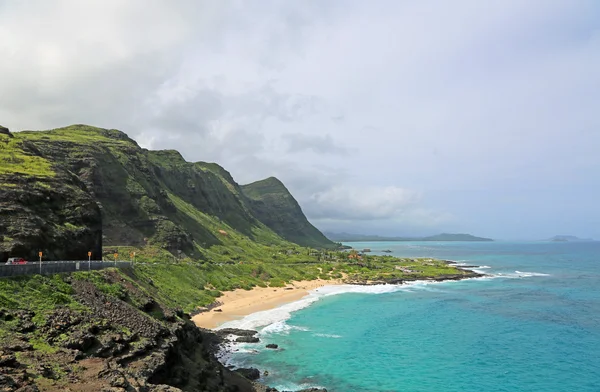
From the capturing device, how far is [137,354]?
28281 mm

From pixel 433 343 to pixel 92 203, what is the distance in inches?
2117

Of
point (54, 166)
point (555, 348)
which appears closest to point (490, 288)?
point (555, 348)

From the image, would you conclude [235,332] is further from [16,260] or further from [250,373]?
[16,260]

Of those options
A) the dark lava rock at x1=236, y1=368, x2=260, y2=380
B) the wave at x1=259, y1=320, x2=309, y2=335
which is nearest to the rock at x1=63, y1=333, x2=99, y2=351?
the dark lava rock at x1=236, y1=368, x2=260, y2=380

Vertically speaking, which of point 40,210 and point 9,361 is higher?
point 40,210

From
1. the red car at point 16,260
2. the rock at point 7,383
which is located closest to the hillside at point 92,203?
the red car at point 16,260

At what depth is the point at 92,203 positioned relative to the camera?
177 feet

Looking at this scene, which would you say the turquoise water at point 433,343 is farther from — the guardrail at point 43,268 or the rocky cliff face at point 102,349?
the guardrail at point 43,268

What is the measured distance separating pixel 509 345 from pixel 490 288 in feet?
216

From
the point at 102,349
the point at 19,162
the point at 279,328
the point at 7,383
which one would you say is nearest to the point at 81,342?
the point at 102,349

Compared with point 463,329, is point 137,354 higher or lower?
higher

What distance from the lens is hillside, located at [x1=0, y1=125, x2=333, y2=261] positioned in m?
42.8

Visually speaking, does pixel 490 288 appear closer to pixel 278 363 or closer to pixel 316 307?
pixel 316 307

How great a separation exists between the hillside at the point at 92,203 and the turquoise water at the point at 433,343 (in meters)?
26.3
